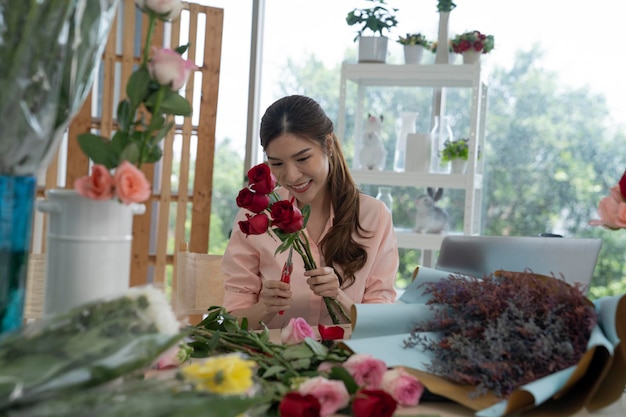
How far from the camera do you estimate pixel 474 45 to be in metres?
3.84

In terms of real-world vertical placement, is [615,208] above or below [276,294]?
above

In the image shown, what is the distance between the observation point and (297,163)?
7.42 ft

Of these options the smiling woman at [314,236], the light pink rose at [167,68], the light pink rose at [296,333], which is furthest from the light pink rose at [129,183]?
the smiling woman at [314,236]

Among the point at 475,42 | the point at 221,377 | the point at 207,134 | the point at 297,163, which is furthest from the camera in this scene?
the point at 207,134

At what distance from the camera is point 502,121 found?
4.39 metres

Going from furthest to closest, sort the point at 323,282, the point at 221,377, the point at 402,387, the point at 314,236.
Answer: the point at 314,236 < the point at 323,282 < the point at 402,387 < the point at 221,377

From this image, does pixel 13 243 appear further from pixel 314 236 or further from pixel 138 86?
pixel 314 236

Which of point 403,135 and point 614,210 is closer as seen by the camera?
point 614,210

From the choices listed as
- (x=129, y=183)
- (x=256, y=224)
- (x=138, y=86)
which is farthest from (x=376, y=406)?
(x=256, y=224)

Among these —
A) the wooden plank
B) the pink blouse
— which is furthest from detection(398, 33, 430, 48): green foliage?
the pink blouse

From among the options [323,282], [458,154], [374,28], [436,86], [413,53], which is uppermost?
[374,28]

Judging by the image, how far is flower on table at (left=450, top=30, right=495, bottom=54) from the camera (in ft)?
12.6

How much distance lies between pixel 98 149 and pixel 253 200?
0.53m

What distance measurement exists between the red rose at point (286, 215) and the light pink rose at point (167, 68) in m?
0.49
